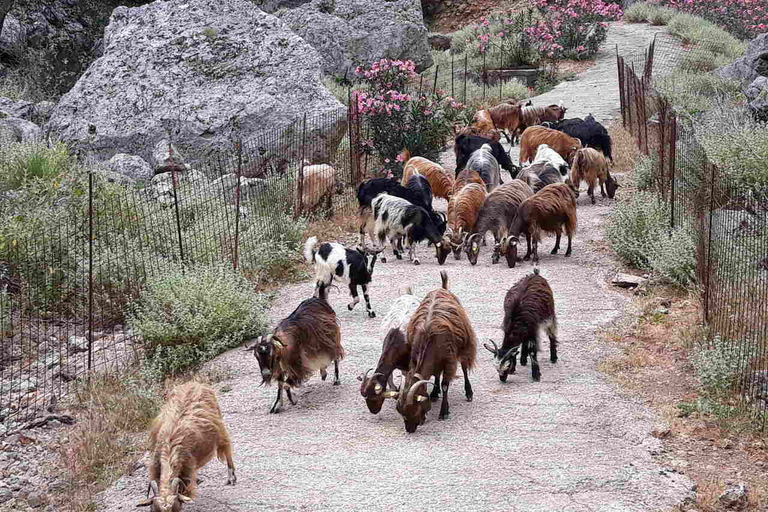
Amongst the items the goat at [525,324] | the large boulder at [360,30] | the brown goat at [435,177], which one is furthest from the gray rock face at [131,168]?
the large boulder at [360,30]

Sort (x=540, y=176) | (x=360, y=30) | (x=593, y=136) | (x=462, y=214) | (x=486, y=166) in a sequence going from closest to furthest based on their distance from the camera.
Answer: (x=462, y=214) → (x=540, y=176) → (x=486, y=166) → (x=593, y=136) → (x=360, y=30)

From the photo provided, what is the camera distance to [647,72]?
73.3ft

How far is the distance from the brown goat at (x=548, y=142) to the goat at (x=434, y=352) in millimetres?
9426

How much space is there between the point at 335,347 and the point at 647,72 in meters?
16.1

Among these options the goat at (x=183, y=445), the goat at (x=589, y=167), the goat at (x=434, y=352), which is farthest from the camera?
the goat at (x=589, y=167)

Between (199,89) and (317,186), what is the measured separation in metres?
4.24

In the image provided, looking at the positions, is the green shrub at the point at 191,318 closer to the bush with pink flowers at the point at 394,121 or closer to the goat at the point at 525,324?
the goat at the point at 525,324

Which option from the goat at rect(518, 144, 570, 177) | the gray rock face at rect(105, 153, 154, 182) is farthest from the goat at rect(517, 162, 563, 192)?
the gray rock face at rect(105, 153, 154, 182)

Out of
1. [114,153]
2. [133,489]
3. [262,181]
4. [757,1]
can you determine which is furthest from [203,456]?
[757,1]

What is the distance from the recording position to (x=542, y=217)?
12.6 metres

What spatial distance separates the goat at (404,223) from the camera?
1297cm

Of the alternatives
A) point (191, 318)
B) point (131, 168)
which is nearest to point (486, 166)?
point (131, 168)

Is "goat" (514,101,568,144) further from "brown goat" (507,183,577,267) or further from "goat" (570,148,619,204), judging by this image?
"brown goat" (507,183,577,267)

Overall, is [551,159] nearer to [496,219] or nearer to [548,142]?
[548,142]
